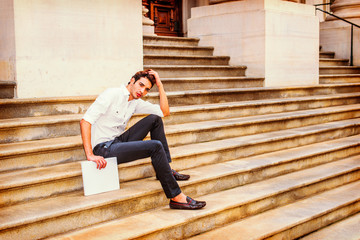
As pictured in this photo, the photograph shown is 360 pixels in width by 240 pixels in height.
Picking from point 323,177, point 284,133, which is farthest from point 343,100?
point 323,177

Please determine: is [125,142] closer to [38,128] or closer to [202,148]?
[38,128]

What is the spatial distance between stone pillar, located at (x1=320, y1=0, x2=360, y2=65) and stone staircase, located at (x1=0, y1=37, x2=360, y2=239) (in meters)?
3.75

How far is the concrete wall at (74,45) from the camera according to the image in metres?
4.88

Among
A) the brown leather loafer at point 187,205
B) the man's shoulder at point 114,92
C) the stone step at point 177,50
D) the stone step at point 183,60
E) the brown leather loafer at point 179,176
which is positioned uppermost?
the stone step at point 177,50

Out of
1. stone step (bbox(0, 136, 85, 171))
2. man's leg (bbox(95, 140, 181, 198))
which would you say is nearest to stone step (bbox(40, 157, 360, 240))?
man's leg (bbox(95, 140, 181, 198))

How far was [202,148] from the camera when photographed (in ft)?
15.4

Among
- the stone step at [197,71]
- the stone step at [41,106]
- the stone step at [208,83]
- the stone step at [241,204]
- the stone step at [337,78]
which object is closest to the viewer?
the stone step at [241,204]

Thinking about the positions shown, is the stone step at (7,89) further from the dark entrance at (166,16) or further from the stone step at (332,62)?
the stone step at (332,62)

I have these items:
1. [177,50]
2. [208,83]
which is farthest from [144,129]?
[177,50]

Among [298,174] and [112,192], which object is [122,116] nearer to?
[112,192]

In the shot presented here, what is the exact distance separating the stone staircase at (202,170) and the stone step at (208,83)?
2cm

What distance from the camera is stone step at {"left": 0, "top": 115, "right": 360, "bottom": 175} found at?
3725mm

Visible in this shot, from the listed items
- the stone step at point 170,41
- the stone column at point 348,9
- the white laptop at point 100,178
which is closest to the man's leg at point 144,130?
the white laptop at point 100,178

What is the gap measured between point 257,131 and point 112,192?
2.71 metres
